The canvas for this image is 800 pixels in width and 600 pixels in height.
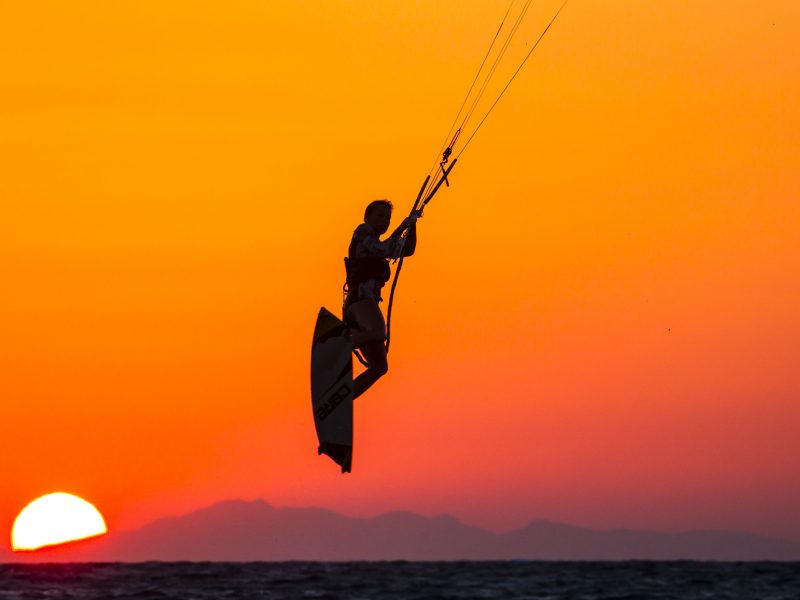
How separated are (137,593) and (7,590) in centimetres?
756

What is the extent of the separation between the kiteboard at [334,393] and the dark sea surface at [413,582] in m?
57.4

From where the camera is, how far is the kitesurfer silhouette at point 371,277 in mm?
20656

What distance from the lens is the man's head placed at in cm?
2066

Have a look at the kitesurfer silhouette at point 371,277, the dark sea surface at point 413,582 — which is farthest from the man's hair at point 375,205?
the dark sea surface at point 413,582

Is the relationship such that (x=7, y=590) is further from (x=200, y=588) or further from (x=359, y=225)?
(x=359, y=225)

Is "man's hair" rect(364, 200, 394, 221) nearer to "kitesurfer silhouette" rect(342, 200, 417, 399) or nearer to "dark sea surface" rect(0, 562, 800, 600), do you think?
"kitesurfer silhouette" rect(342, 200, 417, 399)

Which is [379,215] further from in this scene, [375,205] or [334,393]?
[334,393]

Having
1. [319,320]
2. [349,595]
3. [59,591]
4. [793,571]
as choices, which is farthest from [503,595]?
[319,320]

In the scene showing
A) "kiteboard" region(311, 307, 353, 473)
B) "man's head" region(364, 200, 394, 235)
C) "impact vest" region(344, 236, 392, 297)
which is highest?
"man's head" region(364, 200, 394, 235)

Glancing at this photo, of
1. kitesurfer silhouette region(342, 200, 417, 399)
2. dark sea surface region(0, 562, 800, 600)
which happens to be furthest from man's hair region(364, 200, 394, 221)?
dark sea surface region(0, 562, 800, 600)

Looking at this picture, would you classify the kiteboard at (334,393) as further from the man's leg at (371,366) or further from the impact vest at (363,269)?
the impact vest at (363,269)

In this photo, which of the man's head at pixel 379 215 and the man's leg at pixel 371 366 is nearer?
the man's head at pixel 379 215

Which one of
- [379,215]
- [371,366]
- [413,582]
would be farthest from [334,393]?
[413,582]

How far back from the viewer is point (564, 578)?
10375cm
